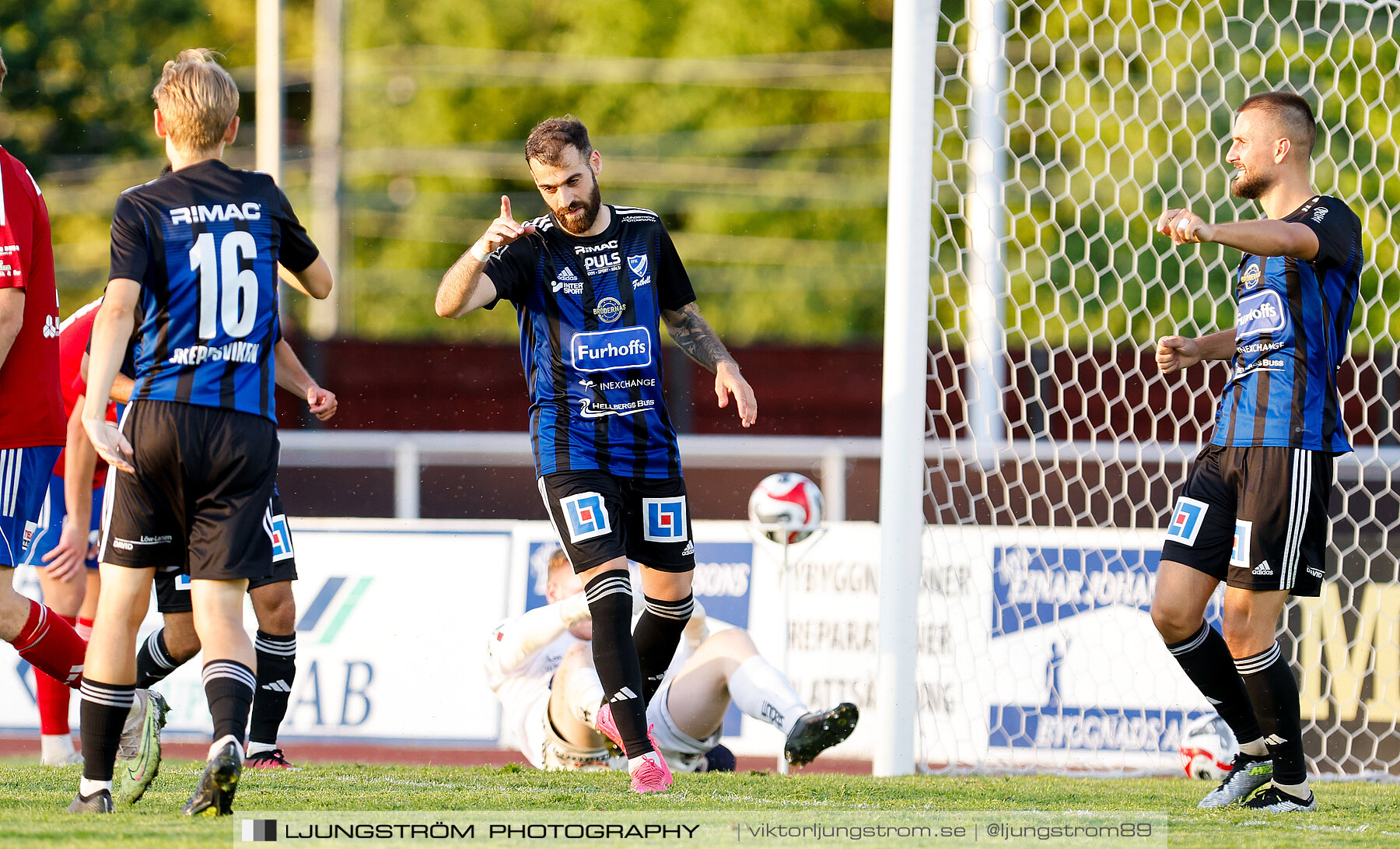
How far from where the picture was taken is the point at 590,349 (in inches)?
187

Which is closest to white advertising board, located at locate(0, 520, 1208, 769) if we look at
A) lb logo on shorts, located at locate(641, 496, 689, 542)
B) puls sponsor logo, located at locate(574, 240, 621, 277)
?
lb logo on shorts, located at locate(641, 496, 689, 542)

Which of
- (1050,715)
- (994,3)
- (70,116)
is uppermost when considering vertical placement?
(70,116)

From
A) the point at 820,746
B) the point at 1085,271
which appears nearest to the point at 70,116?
the point at 1085,271

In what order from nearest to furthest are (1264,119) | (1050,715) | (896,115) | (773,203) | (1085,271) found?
1. (1264,119)
2. (896,115)
3. (1050,715)
4. (1085,271)
5. (773,203)

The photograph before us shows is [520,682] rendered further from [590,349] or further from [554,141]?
[554,141]

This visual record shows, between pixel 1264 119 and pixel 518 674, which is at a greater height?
pixel 1264 119

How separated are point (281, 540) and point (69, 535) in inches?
38.6

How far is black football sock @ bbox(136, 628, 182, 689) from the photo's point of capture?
4.98 metres

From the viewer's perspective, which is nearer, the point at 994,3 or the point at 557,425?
the point at 557,425

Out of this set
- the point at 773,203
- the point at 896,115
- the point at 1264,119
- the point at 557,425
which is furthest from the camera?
the point at 773,203

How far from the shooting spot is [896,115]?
19.5 feet

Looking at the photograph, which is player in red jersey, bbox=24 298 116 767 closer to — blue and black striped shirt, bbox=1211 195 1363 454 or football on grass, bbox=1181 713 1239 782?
blue and black striped shirt, bbox=1211 195 1363 454

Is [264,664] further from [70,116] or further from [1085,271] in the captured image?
[70,116]

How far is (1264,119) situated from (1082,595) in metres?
3.08
